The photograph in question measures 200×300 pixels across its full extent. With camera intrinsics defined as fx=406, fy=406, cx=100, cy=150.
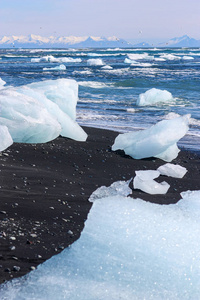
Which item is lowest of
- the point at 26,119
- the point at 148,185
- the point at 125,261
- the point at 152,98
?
the point at 152,98

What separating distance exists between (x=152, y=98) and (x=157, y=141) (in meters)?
8.78

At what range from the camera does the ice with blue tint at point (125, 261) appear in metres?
2.54

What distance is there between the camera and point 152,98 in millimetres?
14914

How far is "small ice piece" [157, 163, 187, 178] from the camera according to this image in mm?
5793

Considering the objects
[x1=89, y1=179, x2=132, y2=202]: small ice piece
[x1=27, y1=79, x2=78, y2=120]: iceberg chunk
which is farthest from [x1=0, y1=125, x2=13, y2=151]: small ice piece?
[x1=27, y1=79, x2=78, y2=120]: iceberg chunk

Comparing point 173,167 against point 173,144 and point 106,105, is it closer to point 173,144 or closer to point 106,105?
point 173,144

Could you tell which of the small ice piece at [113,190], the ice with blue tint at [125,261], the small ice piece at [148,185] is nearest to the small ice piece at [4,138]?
the small ice piece at [113,190]

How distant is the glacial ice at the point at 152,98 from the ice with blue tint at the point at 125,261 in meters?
11.2

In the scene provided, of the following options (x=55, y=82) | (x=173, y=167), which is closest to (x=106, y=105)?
(x=55, y=82)

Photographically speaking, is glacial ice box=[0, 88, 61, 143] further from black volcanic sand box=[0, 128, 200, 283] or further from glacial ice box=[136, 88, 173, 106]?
glacial ice box=[136, 88, 173, 106]

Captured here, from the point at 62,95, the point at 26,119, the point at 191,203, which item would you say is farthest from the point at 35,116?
the point at 191,203

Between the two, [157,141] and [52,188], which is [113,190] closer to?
[52,188]

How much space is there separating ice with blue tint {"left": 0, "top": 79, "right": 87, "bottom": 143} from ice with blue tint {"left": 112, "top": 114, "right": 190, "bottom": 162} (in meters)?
1.04

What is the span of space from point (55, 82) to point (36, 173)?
376 cm
